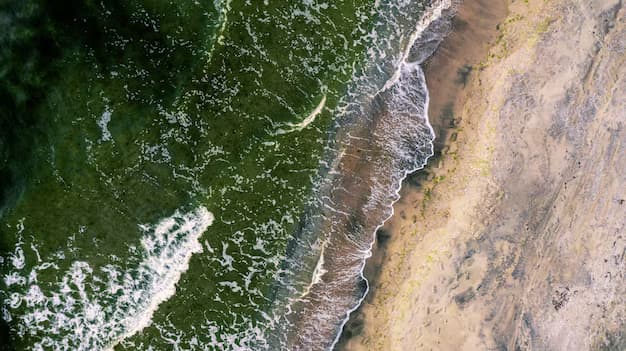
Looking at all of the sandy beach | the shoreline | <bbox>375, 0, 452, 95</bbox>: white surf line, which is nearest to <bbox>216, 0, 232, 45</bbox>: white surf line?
<bbox>375, 0, 452, 95</bbox>: white surf line

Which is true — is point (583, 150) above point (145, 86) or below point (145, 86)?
above

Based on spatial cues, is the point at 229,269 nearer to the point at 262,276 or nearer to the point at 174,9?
the point at 262,276

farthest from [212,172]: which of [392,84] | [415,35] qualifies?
[415,35]

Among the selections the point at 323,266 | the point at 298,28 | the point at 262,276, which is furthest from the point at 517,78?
the point at 262,276

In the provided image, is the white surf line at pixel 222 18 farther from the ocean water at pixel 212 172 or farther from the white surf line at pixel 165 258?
the white surf line at pixel 165 258

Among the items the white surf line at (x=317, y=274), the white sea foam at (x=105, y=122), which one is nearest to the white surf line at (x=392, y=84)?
the white surf line at (x=317, y=274)
